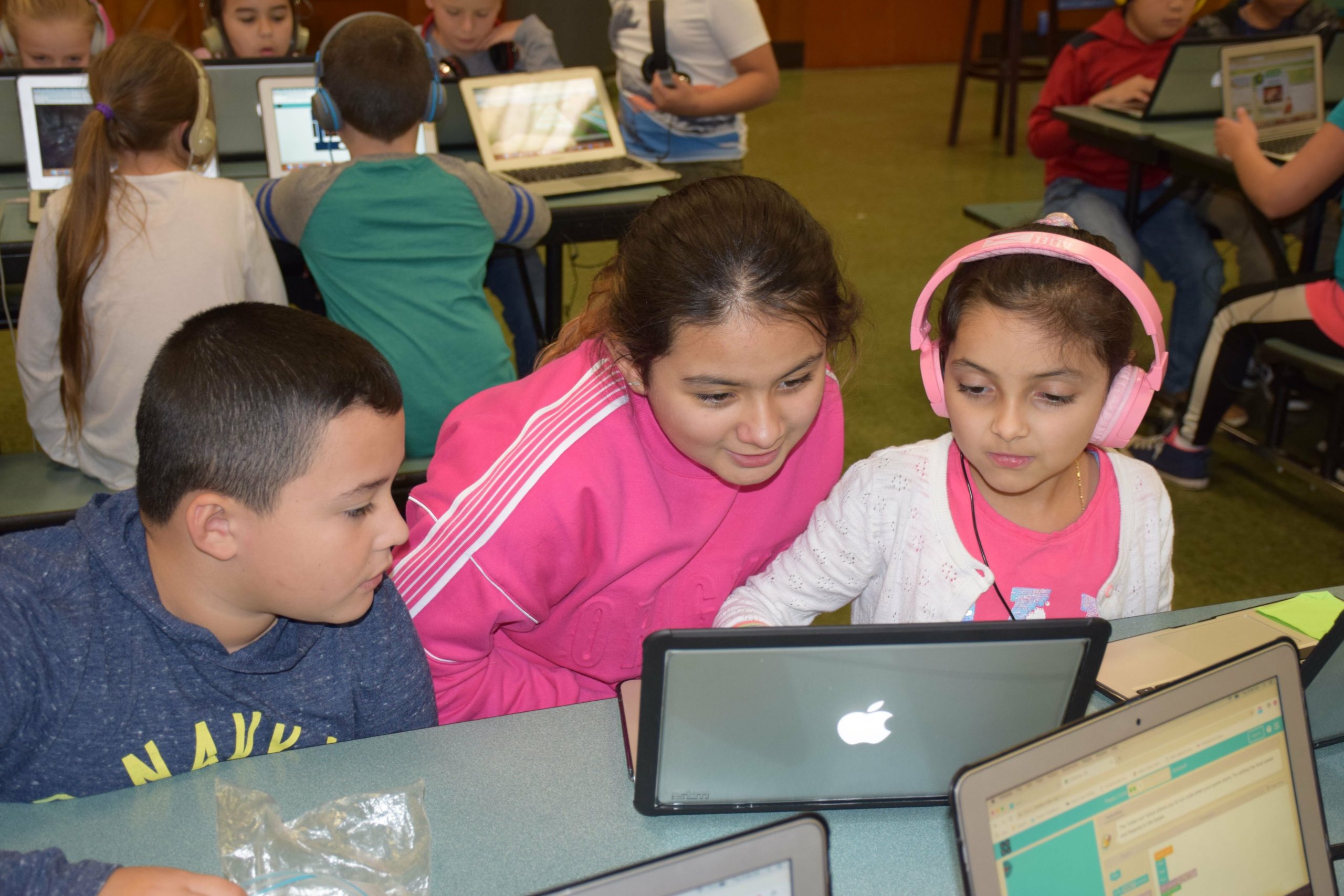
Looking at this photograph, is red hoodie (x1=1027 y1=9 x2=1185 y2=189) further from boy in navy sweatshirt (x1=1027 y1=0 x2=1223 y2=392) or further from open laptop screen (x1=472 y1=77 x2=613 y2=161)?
open laptop screen (x1=472 y1=77 x2=613 y2=161)

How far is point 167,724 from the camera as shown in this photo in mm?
1006

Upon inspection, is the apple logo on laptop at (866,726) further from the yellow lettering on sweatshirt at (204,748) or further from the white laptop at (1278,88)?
the white laptop at (1278,88)

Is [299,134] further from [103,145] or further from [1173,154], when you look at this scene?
[1173,154]

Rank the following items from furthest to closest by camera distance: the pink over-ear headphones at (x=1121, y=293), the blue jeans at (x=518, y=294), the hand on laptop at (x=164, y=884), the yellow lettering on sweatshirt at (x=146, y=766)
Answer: the blue jeans at (x=518, y=294) < the pink over-ear headphones at (x=1121, y=293) < the yellow lettering on sweatshirt at (x=146, y=766) < the hand on laptop at (x=164, y=884)

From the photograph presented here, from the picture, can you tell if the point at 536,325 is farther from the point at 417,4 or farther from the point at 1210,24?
the point at 417,4

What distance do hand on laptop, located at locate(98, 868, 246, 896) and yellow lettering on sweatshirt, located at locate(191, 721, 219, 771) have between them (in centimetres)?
23

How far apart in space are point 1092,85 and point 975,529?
2677 millimetres

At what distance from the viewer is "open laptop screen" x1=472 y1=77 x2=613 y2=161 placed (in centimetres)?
295

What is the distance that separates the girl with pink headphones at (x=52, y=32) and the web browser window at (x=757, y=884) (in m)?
3.05

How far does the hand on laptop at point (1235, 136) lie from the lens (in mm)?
2717

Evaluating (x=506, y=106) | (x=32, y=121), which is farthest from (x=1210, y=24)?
(x=32, y=121)

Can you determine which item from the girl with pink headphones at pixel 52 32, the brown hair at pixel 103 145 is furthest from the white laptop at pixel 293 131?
the brown hair at pixel 103 145

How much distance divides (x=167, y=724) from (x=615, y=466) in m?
0.50

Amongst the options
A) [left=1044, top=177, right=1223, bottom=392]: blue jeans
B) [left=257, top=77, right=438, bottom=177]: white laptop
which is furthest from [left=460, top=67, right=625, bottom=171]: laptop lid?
[left=1044, top=177, right=1223, bottom=392]: blue jeans
